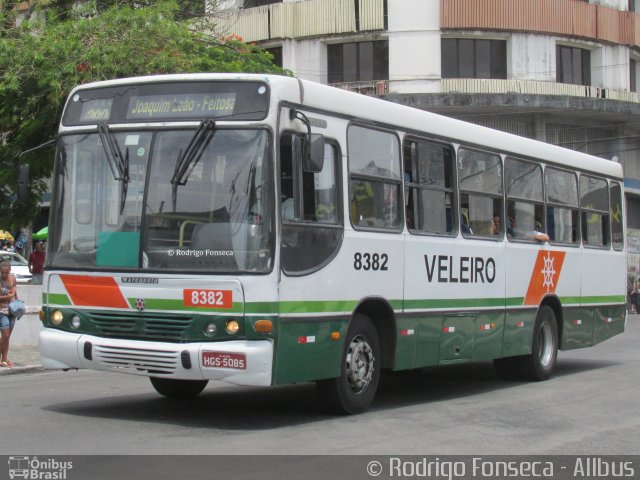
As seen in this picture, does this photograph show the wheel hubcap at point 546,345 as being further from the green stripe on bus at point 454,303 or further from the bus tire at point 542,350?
the green stripe on bus at point 454,303

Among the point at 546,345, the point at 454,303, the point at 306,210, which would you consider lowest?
the point at 546,345

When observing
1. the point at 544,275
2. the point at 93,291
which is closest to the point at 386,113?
the point at 93,291

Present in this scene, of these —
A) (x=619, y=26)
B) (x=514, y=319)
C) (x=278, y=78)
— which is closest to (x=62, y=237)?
(x=278, y=78)

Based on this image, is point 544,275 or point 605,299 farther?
point 605,299

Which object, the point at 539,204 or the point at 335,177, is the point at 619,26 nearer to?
the point at 539,204

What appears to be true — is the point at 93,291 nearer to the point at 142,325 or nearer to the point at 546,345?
the point at 142,325

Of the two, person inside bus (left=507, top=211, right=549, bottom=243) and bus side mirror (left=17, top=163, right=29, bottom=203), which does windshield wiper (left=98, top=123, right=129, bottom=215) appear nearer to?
bus side mirror (left=17, top=163, right=29, bottom=203)

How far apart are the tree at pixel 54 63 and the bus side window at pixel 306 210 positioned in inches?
421

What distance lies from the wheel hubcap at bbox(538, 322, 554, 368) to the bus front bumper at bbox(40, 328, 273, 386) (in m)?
6.56

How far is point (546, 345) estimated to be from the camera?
14617mm

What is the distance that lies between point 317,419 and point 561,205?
656cm

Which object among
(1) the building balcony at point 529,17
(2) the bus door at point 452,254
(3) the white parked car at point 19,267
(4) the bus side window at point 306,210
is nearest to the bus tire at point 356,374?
(2) the bus door at point 452,254

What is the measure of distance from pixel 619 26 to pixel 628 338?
57.9ft

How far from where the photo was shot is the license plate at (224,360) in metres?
8.90
